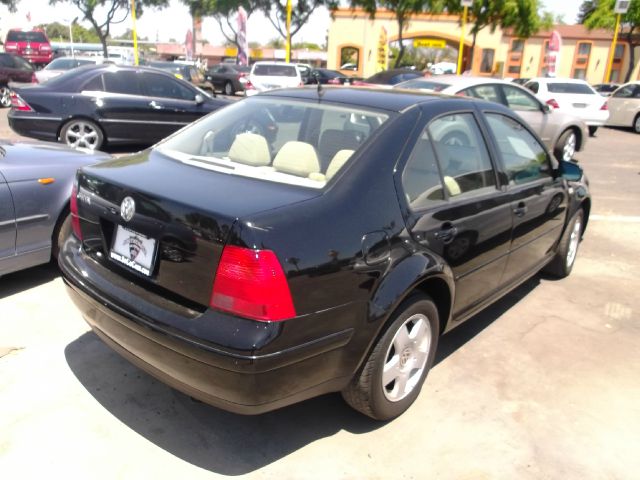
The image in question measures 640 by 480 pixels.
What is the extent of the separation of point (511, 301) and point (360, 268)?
8.37 feet

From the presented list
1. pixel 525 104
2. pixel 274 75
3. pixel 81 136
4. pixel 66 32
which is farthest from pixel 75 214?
pixel 66 32

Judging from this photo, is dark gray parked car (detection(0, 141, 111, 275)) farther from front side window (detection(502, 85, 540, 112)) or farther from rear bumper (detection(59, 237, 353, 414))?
front side window (detection(502, 85, 540, 112))

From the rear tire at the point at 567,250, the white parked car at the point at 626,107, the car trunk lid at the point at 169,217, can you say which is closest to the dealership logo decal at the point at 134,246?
the car trunk lid at the point at 169,217

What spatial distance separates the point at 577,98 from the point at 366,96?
46.4ft

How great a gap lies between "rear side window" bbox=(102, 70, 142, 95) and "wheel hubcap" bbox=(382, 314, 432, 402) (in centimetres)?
800

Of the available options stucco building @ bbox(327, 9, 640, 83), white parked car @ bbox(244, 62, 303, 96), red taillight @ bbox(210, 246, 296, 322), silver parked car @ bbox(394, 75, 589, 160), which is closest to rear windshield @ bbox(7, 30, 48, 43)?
white parked car @ bbox(244, 62, 303, 96)

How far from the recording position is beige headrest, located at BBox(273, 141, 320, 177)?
9.39ft

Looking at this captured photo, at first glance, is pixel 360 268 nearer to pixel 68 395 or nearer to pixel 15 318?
pixel 68 395

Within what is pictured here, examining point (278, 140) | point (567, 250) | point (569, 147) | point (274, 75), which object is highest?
point (278, 140)

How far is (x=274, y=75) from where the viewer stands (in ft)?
68.4

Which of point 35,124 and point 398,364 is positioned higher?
point 35,124

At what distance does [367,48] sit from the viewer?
45.4 m

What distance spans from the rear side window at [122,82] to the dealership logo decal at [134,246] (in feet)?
24.9

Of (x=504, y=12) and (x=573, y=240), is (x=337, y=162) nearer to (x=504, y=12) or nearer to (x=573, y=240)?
(x=573, y=240)
